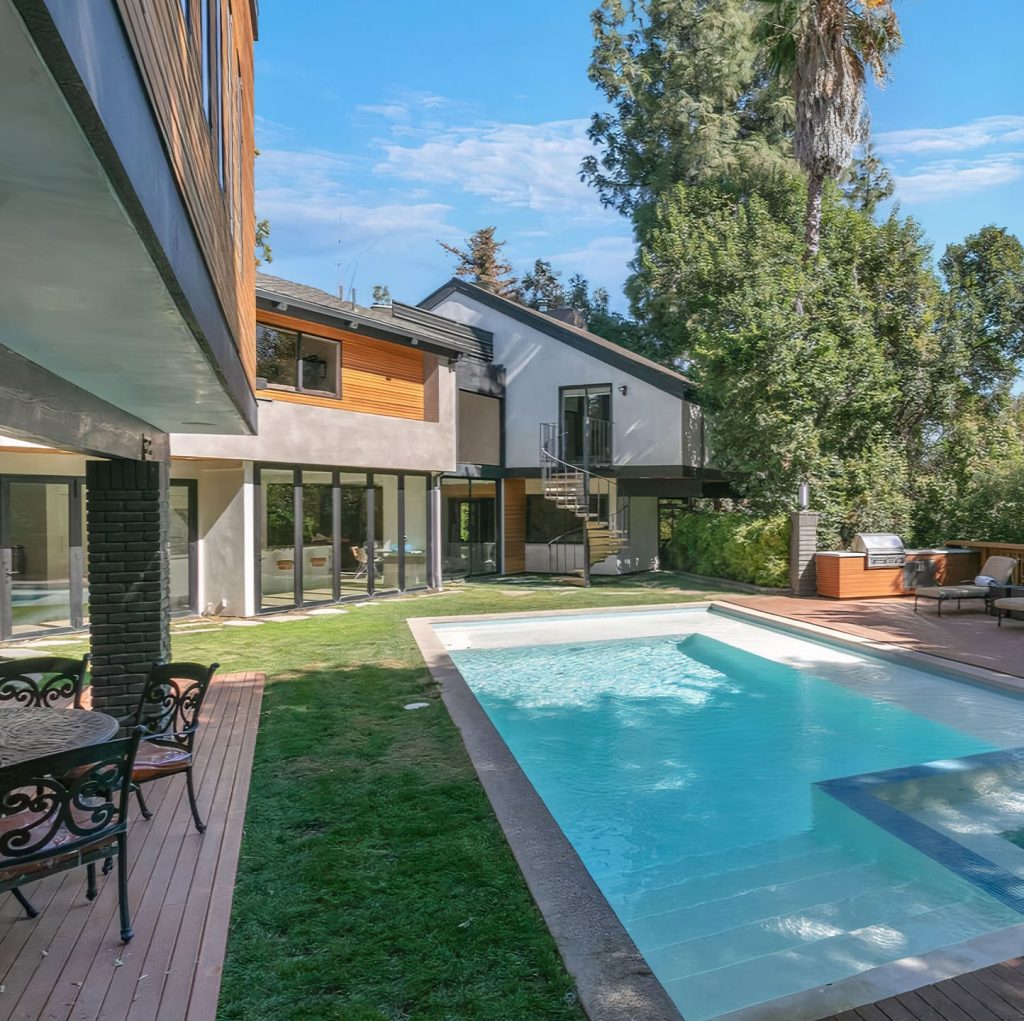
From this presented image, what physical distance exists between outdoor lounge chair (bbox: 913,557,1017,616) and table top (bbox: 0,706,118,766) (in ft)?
40.1

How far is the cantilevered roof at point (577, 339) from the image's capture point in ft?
59.4

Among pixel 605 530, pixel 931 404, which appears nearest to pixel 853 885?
pixel 605 530

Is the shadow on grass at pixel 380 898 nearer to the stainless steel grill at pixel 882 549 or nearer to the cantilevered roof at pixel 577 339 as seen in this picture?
the stainless steel grill at pixel 882 549

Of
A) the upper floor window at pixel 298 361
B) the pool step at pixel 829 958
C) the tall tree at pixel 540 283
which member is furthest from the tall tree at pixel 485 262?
the pool step at pixel 829 958

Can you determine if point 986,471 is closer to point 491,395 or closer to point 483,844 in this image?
point 491,395

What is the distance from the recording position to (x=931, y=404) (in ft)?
57.3

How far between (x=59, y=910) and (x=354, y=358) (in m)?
11.9

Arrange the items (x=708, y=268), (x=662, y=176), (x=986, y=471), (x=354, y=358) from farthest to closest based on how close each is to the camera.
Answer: (x=662, y=176) → (x=708, y=268) → (x=986, y=471) → (x=354, y=358)

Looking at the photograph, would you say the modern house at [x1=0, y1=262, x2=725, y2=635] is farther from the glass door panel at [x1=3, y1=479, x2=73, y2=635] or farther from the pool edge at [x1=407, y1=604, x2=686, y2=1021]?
the pool edge at [x1=407, y1=604, x2=686, y2=1021]

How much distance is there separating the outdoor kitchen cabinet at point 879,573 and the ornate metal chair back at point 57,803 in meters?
13.4

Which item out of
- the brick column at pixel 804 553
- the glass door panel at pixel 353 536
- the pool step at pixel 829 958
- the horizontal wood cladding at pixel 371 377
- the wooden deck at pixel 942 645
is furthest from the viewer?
the brick column at pixel 804 553

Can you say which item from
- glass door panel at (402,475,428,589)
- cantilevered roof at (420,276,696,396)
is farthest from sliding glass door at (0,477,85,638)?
cantilevered roof at (420,276,696,396)

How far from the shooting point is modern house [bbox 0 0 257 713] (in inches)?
55.8

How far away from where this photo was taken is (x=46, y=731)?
3.82 metres
